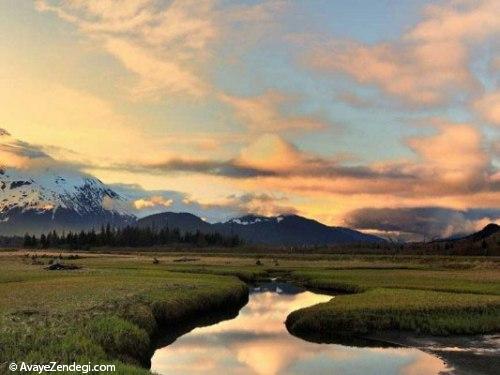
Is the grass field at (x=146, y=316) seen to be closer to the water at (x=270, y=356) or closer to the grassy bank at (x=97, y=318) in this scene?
the grassy bank at (x=97, y=318)

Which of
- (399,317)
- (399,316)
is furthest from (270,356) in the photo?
(399,316)

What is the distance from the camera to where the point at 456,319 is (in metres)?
43.8

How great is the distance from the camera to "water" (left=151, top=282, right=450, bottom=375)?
32625mm

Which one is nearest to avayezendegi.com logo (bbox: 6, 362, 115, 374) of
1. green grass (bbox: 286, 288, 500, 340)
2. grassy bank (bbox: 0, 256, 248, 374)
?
grassy bank (bbox: 0, 256, 248, 374)

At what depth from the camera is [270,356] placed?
36.6 m

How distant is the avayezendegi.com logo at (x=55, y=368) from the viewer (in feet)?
71.5

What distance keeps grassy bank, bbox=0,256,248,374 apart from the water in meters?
2.45

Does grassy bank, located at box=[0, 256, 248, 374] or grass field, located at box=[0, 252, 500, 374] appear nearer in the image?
grassy bank, located at box=[0, 256, 248, 374]

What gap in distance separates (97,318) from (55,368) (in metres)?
10.6

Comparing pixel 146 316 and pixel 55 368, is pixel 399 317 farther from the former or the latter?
pixel 55 368

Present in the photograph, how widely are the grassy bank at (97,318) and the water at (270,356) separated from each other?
245 centimetres

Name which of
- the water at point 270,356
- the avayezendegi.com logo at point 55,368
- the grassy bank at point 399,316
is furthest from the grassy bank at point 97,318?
the grassy bank at point 399,316

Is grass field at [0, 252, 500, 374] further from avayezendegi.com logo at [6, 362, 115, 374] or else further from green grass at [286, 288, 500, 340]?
avayezendegi.com logo at [6, 362, 115, 374]

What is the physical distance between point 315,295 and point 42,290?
125ft
